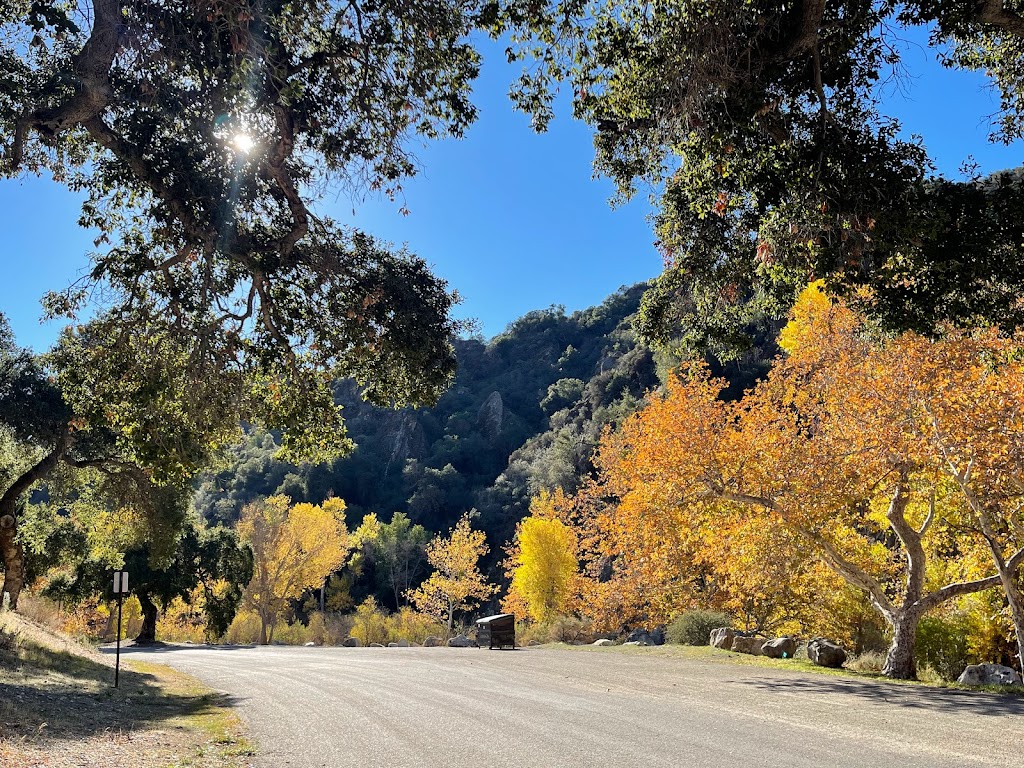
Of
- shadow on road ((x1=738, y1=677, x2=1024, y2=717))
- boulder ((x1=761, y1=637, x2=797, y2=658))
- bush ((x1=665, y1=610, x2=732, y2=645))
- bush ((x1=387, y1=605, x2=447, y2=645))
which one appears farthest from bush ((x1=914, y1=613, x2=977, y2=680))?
bush ((x1=387, y1=605, x2=447, y2=645))

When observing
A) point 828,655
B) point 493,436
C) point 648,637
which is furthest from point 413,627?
point 493,436

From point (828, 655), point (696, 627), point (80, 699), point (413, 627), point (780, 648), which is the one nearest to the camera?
point (80, 699)

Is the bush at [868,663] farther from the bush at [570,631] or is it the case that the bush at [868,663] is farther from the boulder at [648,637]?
the bush at [570,631]

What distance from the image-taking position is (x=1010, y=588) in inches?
533

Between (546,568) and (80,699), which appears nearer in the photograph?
(80,699)

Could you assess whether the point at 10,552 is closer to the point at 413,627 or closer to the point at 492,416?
the point at 413,627

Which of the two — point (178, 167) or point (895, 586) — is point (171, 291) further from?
point (895, 586)

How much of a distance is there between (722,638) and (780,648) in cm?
228

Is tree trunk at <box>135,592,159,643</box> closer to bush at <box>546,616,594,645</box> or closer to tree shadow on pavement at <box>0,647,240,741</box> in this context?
tree shadow on pavement at <box>0,647,240,741</box>

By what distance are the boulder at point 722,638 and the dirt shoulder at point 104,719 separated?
13715 mm

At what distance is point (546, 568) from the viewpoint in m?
39.5

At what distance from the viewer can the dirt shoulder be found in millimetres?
7258

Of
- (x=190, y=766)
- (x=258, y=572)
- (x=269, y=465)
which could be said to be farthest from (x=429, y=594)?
(x=269, y=465)

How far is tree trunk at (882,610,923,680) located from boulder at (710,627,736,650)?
572 centimetres
